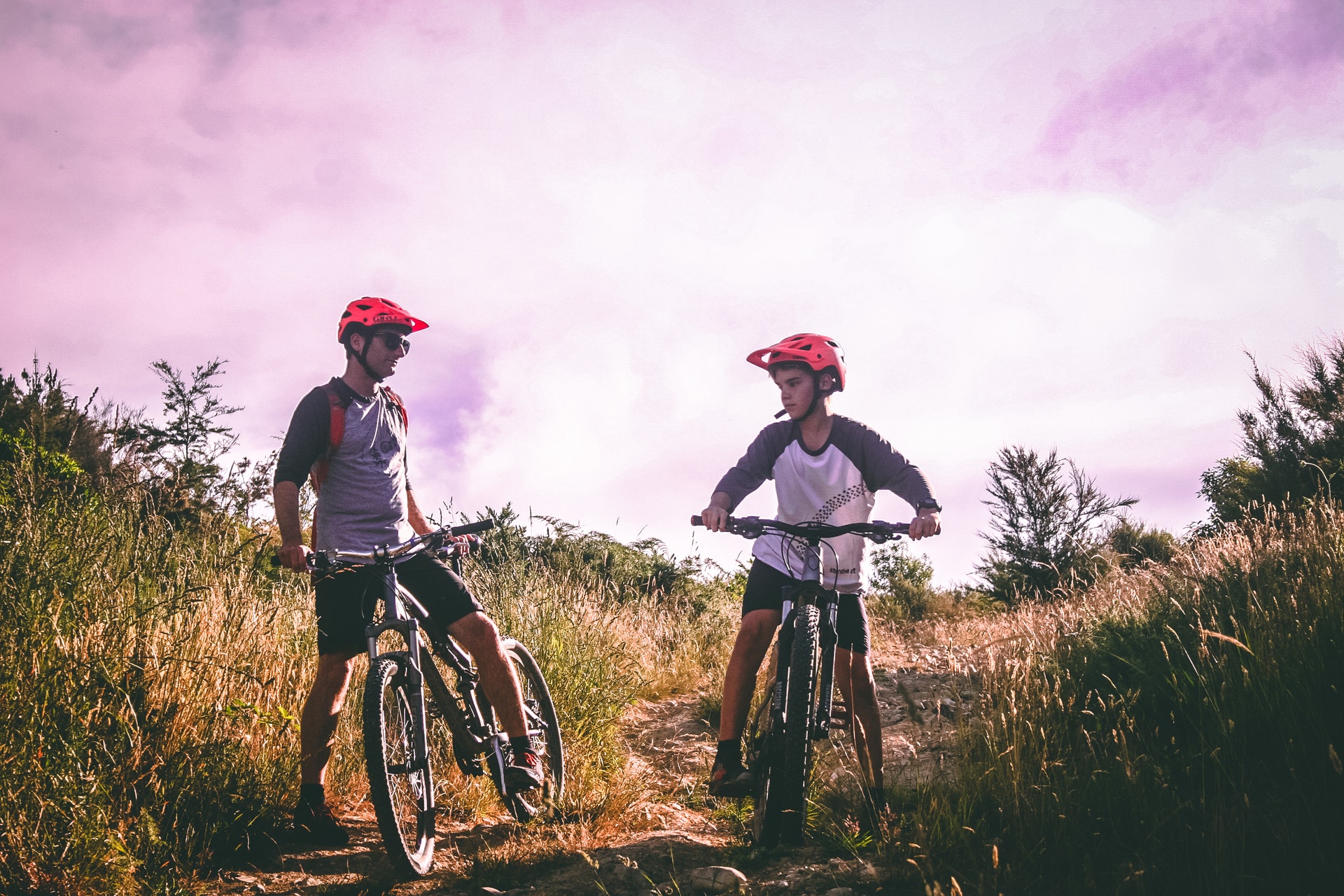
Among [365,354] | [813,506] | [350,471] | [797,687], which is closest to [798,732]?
[797,687]

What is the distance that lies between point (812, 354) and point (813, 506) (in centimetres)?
75

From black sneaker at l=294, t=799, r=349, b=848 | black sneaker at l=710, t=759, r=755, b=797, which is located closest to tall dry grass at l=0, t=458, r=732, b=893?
black sneaker at l=294, t=799, r=349, b=848

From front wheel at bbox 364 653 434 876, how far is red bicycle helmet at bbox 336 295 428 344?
164cm

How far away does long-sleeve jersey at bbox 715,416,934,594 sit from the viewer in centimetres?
348

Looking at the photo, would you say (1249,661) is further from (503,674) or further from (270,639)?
(270,639)

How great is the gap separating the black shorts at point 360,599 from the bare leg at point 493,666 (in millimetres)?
72

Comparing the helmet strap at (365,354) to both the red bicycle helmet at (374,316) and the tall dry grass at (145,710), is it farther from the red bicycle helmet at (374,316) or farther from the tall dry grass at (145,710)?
the tall dry grass at (145,710)

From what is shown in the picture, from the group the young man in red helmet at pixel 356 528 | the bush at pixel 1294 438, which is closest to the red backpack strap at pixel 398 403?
the young man in red helmet at pixel 356 528

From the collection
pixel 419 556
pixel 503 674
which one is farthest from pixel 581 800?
pixel 419 556

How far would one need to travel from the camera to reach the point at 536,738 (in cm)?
387

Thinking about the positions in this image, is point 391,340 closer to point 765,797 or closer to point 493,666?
point 493,666

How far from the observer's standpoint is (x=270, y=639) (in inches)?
173

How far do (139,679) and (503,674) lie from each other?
1550mm

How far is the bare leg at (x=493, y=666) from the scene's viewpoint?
362 centimetres
